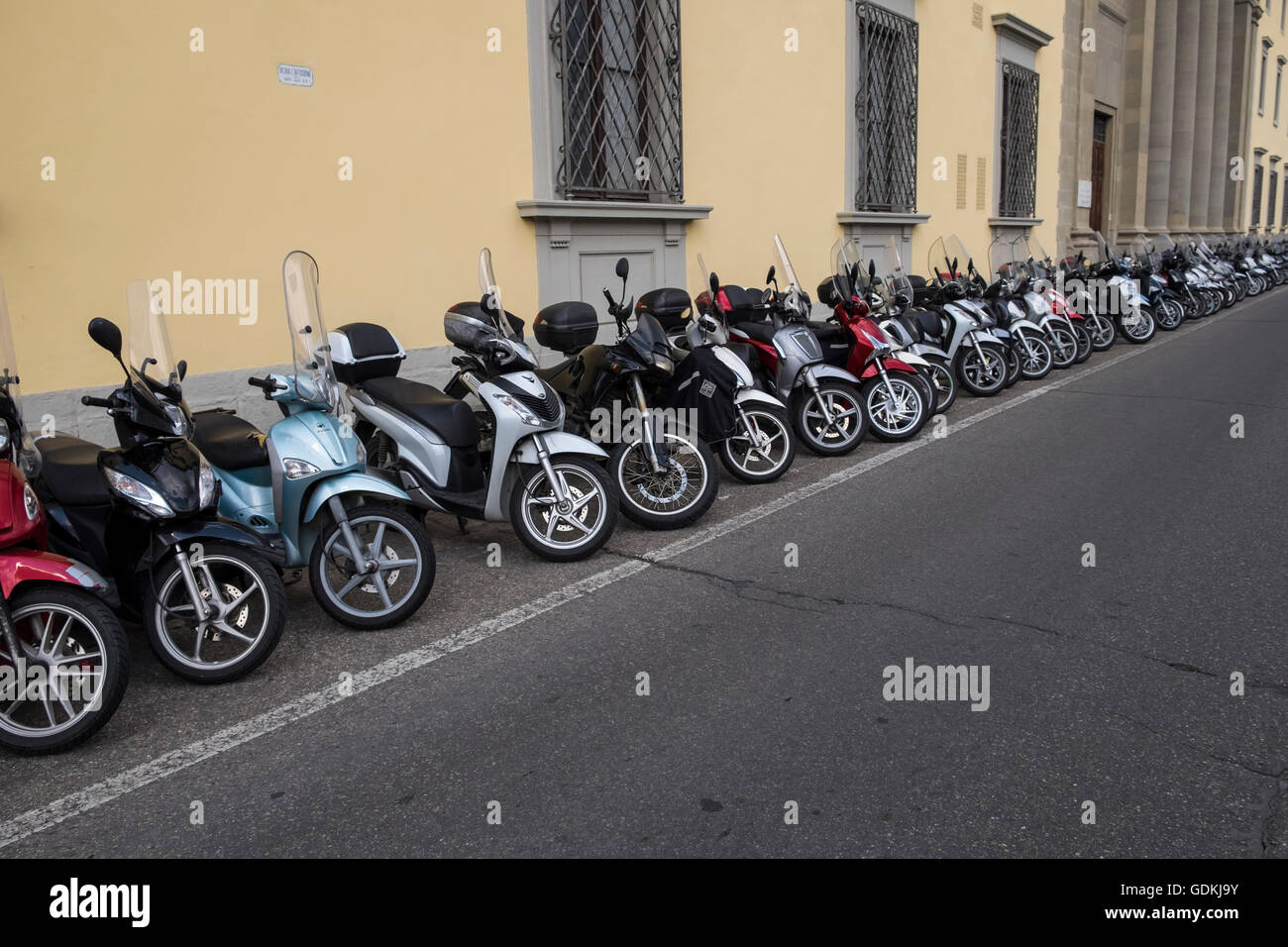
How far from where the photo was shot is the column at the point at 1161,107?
26.9m

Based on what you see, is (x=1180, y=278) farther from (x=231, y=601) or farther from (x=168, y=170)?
(x=231, y=601)

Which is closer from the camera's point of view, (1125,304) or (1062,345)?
(1062,345)

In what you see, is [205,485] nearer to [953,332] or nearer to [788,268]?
[788,268]

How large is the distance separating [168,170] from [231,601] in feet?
11.1

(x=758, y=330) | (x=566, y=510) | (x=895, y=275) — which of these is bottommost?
(x=566, y=510)

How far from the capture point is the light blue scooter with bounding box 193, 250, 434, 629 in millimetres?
4277

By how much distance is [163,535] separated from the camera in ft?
12.3

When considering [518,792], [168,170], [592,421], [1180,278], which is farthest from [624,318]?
[1180,278]

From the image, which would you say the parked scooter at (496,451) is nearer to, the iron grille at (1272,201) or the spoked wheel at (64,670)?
the spoked wheel at (64,670)

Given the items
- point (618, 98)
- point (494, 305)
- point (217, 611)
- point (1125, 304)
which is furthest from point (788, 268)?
point (1125, 304)

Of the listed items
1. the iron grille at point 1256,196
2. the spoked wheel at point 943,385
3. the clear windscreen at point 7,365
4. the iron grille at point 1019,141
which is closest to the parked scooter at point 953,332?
the spoked wheel at point 943,385

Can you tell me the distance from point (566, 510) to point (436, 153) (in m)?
3.60

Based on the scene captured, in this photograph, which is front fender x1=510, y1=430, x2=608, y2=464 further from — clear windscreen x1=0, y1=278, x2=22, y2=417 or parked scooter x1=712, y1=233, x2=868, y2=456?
parked scooter x1=712, y1=233, x2=868, y2=456

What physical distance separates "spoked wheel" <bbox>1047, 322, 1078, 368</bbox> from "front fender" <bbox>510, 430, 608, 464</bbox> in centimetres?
787
